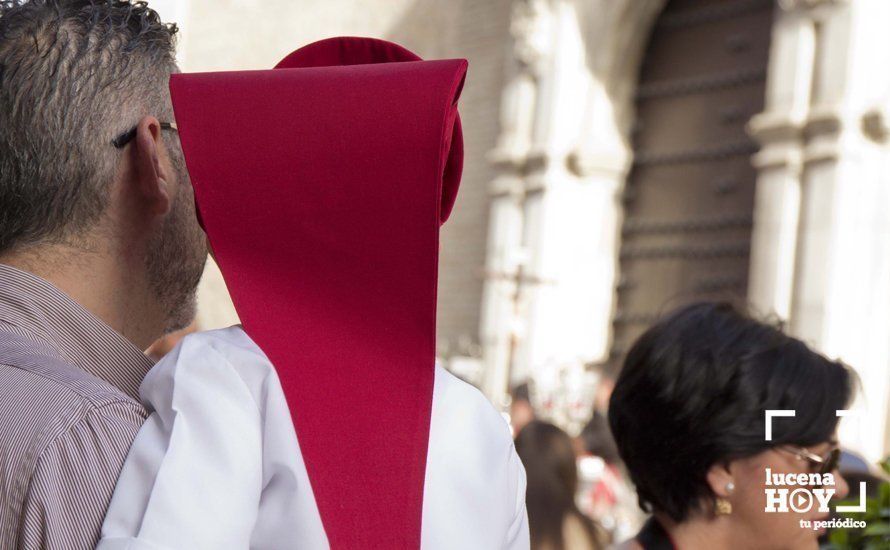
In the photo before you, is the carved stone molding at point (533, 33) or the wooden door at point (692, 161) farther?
the carved stone molding at point (533, 33)

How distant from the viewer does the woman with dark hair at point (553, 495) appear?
3305mm

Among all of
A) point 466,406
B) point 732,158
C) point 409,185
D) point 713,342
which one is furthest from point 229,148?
point 732,158

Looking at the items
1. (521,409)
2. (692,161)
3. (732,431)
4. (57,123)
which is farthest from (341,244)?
(692,161)

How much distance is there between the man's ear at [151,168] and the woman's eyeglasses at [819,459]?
1363 mm

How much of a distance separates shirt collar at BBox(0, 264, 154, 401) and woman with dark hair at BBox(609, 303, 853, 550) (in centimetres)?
126

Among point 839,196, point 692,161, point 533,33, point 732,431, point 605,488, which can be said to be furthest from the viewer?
point 533,33

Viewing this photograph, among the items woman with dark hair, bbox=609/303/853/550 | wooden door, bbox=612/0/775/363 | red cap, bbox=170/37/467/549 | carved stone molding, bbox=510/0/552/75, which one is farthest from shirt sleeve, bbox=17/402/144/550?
carved stone molding, bbox=510/0/552/75

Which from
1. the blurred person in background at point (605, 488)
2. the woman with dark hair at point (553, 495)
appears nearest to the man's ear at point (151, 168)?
the woman with dark hair at point (553, 495)

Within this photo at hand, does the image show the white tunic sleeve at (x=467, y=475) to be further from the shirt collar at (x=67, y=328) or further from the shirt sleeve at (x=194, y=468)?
the shirt collar at (x=67, y=328)

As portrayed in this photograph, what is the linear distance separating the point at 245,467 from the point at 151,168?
37 cm

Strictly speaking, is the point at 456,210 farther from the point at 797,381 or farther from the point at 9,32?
the point at 9,32

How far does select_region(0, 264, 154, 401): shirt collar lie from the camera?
3.87ft

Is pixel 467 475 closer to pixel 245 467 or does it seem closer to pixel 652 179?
pixel 245 467

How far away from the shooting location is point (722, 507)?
2238 millimetres
